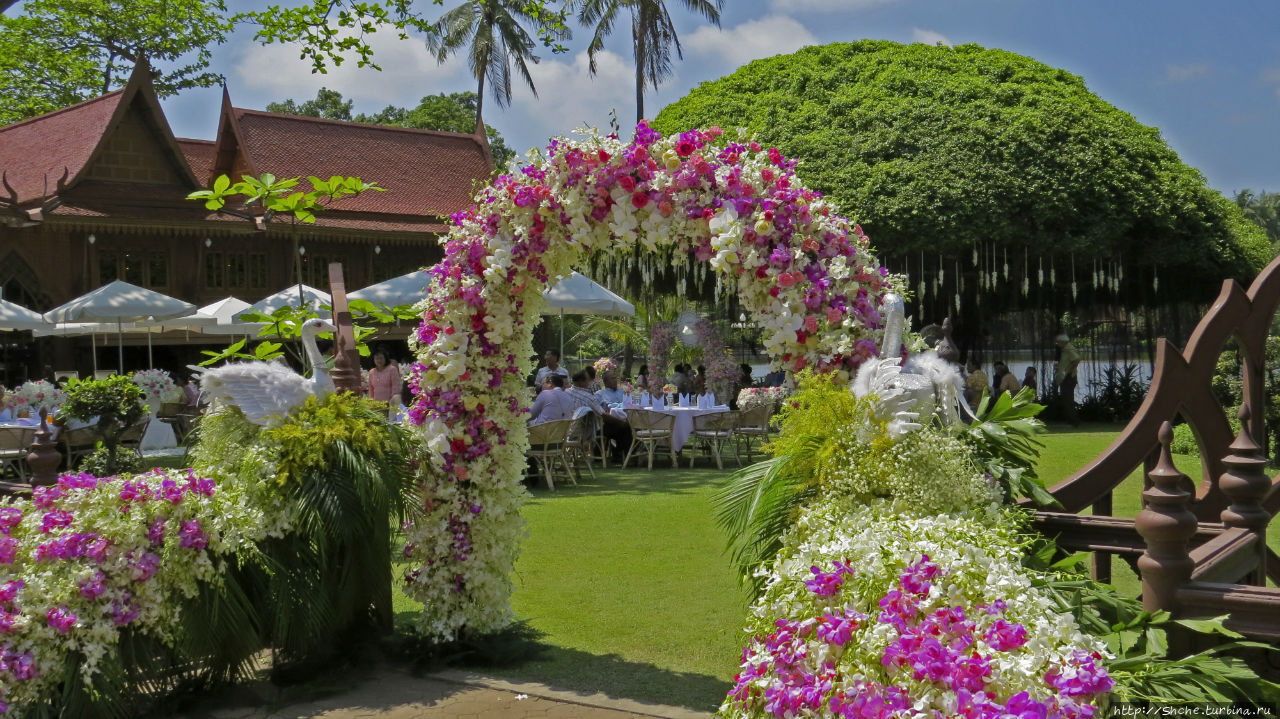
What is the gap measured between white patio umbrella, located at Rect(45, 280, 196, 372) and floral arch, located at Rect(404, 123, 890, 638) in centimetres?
1109

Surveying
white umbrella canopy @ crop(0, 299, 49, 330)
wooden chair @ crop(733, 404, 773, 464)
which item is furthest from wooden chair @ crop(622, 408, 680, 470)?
white umbrella canopy @ crop(0, 299, 49, 330)

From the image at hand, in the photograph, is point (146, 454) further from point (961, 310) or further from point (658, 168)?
point (961, 310)

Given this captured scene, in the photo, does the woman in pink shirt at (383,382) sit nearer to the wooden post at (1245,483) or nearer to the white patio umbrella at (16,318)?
the white patio umbrella at (16,318)

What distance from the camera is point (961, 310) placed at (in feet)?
74.1

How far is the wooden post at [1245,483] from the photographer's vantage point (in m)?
3.43

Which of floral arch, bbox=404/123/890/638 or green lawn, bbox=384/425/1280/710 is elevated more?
floral arch, bbox=404/123/890/638

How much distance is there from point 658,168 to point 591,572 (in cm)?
→ 354

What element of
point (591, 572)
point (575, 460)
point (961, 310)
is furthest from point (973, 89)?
point (591, 572)

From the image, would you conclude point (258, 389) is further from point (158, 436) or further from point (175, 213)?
point (175, 213)

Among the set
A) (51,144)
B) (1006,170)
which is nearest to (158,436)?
(51,144)

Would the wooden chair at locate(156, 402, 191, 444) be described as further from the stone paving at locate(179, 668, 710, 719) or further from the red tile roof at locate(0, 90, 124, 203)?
the stone paving at locate(179, 668, 710, 719)

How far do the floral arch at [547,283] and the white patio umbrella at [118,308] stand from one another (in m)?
11.1

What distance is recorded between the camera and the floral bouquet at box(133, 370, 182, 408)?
51.9 feet

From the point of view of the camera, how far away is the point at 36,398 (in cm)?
1311
